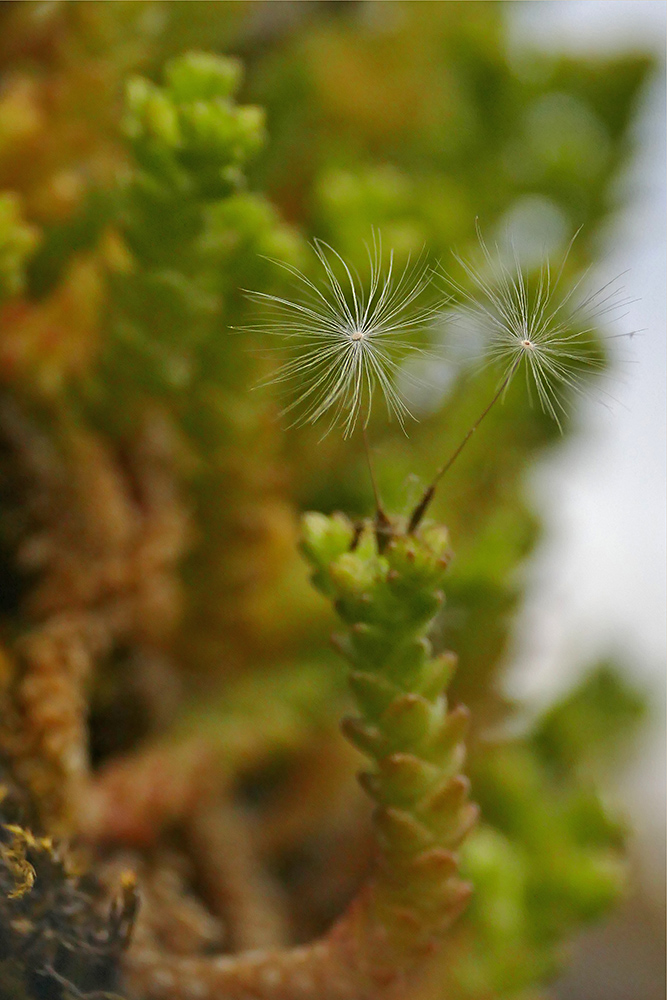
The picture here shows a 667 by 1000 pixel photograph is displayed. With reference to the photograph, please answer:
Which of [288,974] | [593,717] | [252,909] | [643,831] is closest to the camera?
[288,974]

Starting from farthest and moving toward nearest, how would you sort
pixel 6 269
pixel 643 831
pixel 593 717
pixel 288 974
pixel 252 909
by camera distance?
pixel 643 831 → pixel 593 717 → pixel 252 909 → pixel 6 269 → pixel 288 974

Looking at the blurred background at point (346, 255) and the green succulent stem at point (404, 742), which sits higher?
the blurred background at point (346, 255)

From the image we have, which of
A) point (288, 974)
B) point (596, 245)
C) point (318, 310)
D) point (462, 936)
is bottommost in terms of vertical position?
point (288, 974)

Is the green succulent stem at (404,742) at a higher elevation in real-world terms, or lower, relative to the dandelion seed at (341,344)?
lower

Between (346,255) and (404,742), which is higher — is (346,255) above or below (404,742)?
above

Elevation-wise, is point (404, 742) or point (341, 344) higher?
point (341, 344)

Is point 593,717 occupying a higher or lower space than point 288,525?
higher

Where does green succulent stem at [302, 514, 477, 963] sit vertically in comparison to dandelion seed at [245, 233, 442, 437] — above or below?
below

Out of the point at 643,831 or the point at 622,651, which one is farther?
the point at 643,831

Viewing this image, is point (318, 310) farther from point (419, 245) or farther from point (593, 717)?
point (593, 717)

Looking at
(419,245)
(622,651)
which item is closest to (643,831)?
(622,651)

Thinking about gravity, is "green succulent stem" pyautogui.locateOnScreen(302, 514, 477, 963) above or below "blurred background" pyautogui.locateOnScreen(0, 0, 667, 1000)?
below
